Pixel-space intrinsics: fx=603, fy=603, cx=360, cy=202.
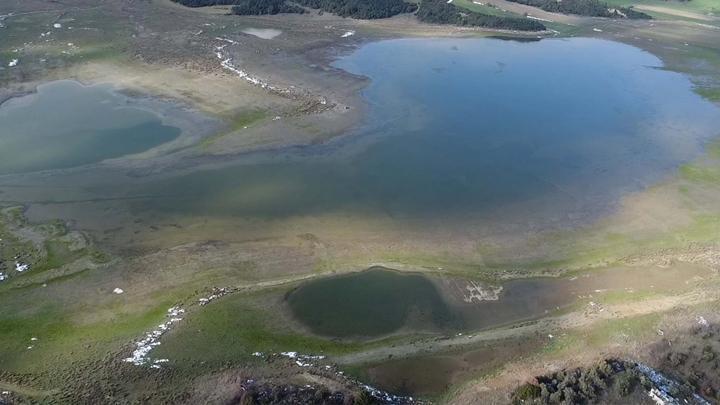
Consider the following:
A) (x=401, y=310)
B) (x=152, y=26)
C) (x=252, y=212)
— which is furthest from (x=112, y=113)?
(x=401, y=310)

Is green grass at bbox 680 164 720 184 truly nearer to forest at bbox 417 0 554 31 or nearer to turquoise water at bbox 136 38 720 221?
turquoise water at bbox 136 38 720 221

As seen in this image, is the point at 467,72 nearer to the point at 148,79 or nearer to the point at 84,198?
the point at 148,79

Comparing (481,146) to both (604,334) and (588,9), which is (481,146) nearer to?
(604,334)

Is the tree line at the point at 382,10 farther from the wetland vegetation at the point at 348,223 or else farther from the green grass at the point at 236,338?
the green grass at the point at 236,338

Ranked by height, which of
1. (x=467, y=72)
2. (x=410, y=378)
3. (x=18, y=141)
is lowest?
(x=410, y=378)

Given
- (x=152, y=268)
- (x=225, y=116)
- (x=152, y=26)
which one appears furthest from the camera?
(x=152, y=26)

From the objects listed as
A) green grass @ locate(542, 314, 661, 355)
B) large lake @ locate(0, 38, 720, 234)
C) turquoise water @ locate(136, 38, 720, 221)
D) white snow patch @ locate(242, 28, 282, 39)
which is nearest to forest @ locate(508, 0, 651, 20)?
turquoise water @ locate(136, 38, 720, 221)
